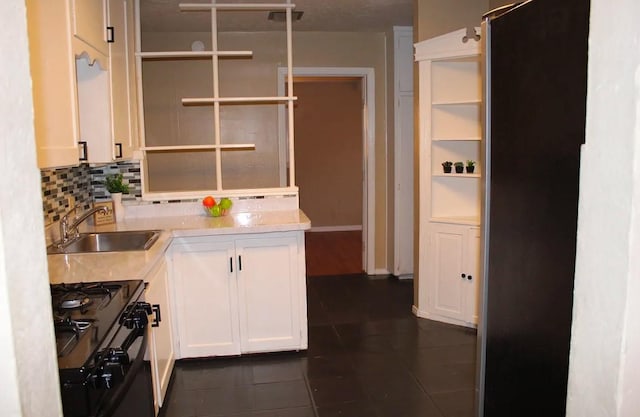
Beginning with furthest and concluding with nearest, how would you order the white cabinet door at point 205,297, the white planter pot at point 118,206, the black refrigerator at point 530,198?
1. the white planter pot at point 118,206
2. the white cabinet door at point 205,297
3. the black refrigerator at point 530,198

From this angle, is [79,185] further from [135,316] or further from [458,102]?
[458,102]

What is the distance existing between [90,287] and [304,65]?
10.9 feet

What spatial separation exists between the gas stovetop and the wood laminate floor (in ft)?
10.8

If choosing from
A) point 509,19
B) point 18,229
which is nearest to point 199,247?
point 509,19

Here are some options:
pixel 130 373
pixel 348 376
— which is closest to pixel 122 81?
pixel 130 373

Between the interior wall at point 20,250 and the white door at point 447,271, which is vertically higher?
the interior wall at point 20,250

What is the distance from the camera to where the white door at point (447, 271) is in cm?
340

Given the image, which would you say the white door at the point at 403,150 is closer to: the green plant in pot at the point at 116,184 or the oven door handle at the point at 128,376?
the green plant in pot at the point at 116,184

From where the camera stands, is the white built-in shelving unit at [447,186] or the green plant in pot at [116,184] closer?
the green plant in pot at [116,184]

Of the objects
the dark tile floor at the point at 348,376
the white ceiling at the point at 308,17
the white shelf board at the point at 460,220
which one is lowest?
the dark tile floor at the point at 348,376

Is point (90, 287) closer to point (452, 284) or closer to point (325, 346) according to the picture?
Result: point (325, 346)

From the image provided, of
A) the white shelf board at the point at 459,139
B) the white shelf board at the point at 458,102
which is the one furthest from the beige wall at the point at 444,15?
the white shelf board at the point at 459,139

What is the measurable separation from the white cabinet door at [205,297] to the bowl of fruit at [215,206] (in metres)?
0.39

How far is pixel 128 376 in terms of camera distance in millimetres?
1455
